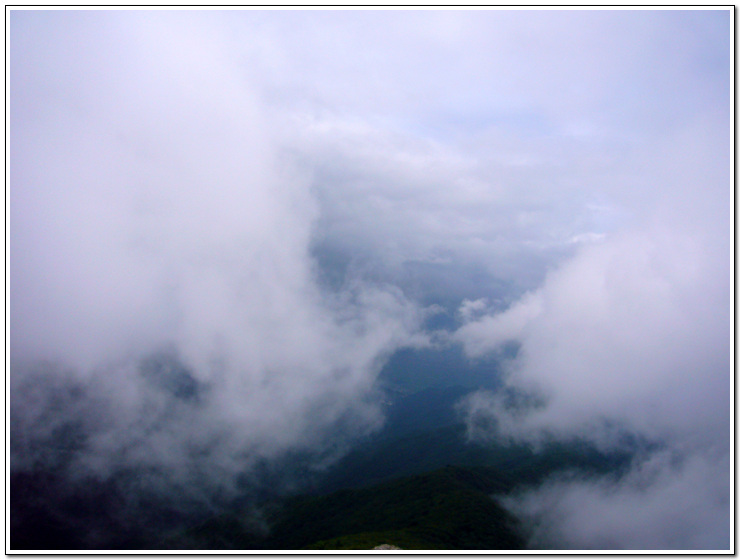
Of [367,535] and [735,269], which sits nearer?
[735,269]

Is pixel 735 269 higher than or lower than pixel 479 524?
higher

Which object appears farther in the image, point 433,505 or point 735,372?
point 433,505
